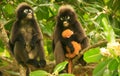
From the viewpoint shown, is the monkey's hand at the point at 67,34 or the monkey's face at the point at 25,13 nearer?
the monkey's hand at the point at 67,34

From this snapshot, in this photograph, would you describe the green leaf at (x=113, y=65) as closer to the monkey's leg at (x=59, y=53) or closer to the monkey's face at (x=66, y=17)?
the monkey's leg at (x=59, y=53)

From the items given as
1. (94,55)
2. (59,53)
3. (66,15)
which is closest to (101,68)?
(94,55)

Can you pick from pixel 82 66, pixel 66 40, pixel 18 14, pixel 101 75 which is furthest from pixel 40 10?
pixel 101 75

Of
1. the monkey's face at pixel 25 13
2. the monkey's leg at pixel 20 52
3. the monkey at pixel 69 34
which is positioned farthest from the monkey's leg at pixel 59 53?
the monkey's face at pixel 25 13

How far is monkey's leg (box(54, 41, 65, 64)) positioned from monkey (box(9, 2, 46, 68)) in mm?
486

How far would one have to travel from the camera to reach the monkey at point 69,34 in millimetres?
4544

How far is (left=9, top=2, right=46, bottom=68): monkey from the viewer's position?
489cm

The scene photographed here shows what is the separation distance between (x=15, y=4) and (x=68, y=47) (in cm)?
148

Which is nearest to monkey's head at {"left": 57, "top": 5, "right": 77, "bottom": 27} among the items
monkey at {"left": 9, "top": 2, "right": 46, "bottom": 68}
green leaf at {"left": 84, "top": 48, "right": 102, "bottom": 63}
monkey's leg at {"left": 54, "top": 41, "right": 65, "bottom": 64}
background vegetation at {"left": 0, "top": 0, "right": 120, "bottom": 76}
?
background vegetation at {"left": 0, "top": 0, "right": 120, "bottom": 76}

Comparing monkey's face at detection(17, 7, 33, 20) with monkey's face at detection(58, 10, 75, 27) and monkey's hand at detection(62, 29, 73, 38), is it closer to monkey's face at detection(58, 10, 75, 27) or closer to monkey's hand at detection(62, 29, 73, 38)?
monkey's face at detection(58, 10, 75, 27)

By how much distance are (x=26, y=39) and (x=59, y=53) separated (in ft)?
2.77

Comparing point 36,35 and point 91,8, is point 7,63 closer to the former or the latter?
point 36,35

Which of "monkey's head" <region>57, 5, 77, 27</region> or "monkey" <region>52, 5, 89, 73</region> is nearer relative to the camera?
"monkey" <region>52, 5, 89, 73</region>

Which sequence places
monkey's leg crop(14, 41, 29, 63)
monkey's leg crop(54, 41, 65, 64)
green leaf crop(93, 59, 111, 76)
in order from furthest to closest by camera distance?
monkey's leg crop(14, 41, 29, 63)
monkey's leg crop(54, 41, 65, 64)
green leaf crop(93, 59, 111, 76)
